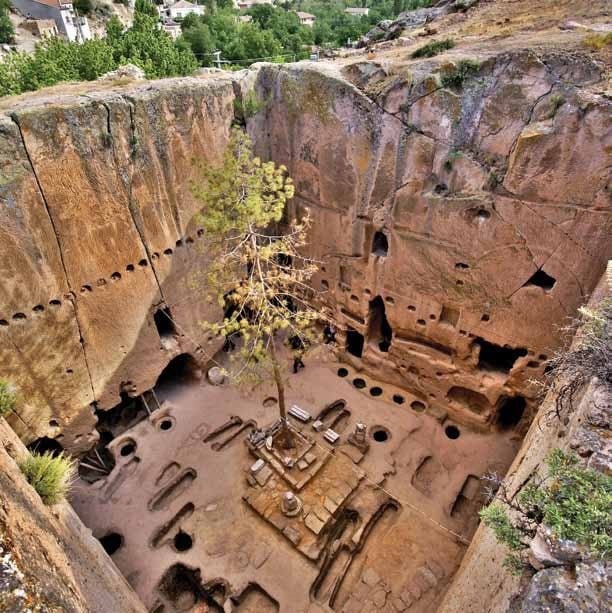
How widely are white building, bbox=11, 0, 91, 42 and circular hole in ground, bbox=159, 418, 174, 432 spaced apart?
1261 inches

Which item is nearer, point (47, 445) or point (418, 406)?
point (47, 445)

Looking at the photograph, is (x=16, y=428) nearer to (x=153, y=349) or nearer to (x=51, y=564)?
(x=153, y=349)

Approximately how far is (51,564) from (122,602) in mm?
2364

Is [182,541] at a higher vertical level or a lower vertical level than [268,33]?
lower

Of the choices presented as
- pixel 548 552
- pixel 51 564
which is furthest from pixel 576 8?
pixel 51 564

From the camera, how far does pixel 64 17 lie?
3020 centimetres

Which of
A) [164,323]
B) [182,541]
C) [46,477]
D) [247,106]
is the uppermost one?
[247,106]

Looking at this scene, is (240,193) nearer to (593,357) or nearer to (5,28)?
(593,357)

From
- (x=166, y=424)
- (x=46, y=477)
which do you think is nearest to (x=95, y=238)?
(x=46, y=477)

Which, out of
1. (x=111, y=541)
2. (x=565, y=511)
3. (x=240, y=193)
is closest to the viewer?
(x=565, y=511)

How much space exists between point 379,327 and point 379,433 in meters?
2.61

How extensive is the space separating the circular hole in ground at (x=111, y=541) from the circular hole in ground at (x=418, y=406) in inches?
254

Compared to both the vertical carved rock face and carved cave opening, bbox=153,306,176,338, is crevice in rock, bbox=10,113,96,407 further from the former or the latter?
carved cave opening, bbox=153,306,176,338

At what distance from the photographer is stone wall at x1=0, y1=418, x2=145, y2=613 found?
2.37m
